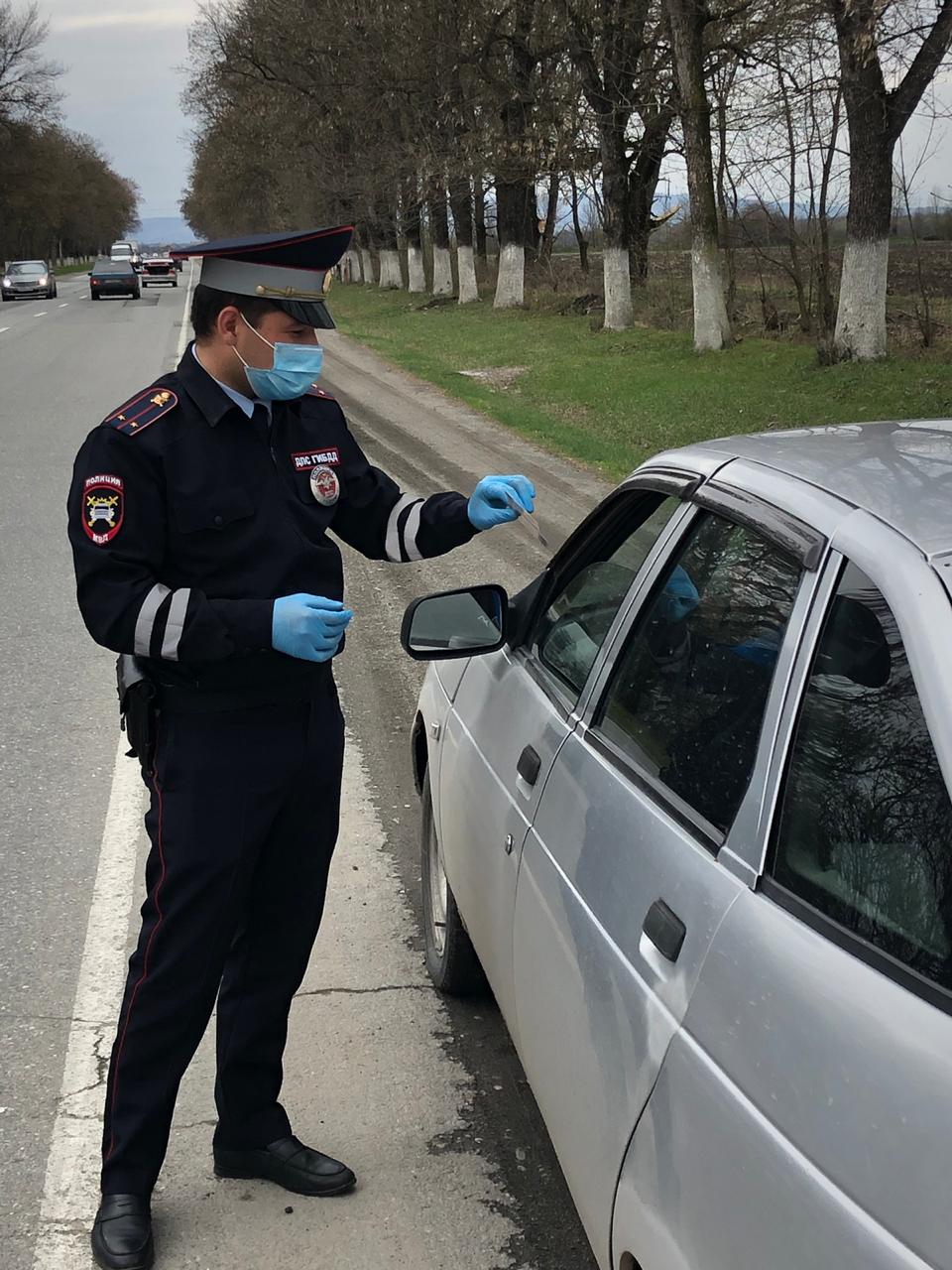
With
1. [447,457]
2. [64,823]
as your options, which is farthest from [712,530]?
[447,457]

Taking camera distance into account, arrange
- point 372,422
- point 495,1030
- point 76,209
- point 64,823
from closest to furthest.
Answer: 1. point 495,1030
2. point 64,823
3. point 372,422
4. point 76,209

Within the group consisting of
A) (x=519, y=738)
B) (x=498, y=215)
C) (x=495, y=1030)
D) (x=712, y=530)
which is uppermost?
(x=498, y=215)

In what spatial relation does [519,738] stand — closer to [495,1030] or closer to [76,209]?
[495,1030]

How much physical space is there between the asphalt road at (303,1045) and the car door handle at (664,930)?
122cm

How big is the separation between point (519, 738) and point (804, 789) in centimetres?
121

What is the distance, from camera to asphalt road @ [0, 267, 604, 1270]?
2.94m

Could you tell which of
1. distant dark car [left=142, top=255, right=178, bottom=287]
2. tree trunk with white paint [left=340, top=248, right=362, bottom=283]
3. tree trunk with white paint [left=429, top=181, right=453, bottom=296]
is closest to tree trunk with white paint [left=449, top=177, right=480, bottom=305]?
tree trunk with white paint [left=429, top=181, right=453, bottom=296]

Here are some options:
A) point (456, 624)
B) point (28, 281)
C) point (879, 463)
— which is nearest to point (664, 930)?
point (879, 463)

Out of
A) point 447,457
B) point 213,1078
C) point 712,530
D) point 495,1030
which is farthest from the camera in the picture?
point 447,457

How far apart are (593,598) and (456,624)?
0.34 m

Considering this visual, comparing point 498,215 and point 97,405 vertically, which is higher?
point 498,215

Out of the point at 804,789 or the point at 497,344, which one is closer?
the point at 804,789

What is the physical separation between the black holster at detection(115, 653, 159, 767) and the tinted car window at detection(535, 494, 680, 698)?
859mm

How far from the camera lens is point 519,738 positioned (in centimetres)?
296
